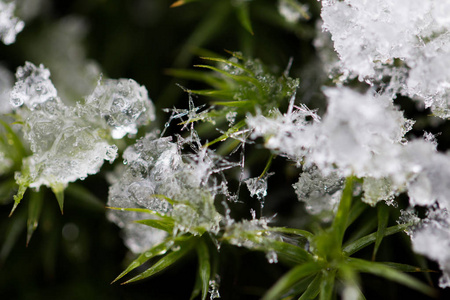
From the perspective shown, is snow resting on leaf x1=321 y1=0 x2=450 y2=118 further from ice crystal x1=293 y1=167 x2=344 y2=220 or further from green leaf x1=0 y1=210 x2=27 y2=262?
green leaf x1=0 y1=210 x2=27 y2=262

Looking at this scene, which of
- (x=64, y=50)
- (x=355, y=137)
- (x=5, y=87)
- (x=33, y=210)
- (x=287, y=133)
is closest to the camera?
(x=355, y=137)

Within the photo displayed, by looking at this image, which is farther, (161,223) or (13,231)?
(13,231)

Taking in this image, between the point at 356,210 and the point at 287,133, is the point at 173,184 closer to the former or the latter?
the point at 287,133

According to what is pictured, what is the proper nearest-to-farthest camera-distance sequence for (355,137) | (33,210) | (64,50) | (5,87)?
1. (355,137)
2. (33,210)
3. (5,87)
4. (64,50)

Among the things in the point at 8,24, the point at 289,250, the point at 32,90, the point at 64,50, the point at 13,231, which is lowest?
the point at 13,231

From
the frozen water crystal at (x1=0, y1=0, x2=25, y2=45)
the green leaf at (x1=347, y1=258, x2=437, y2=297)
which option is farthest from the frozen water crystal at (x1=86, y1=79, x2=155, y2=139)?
the green leaf at (x1=347, y1=258, x2=437, y2=297)

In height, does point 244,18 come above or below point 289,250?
above

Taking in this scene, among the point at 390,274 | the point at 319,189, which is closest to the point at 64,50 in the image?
the point at 319,189

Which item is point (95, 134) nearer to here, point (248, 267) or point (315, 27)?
point (248, 267)
